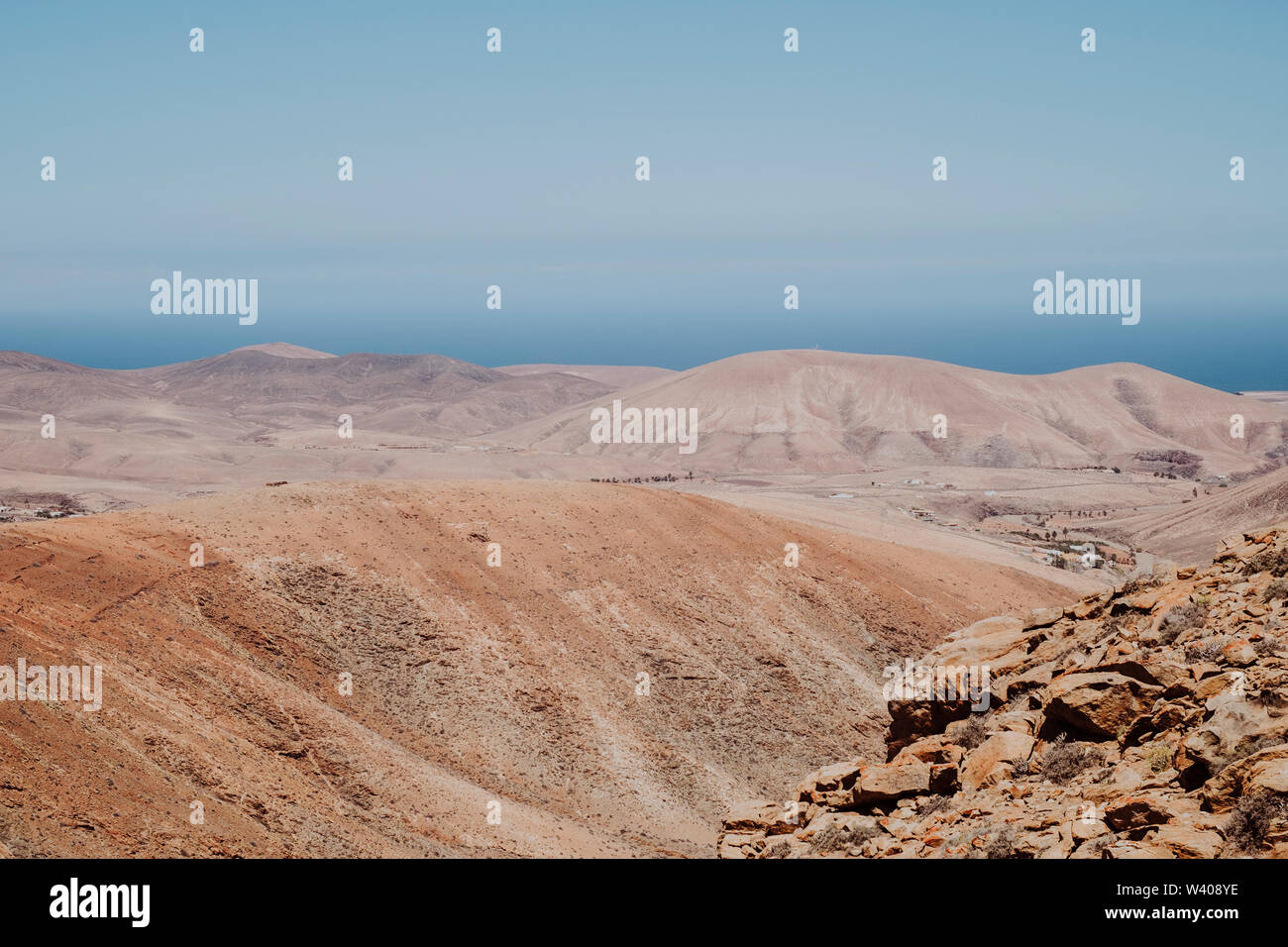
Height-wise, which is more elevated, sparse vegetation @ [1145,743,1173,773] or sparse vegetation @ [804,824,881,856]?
sparse vegetation @ [1145,743,1173,773]

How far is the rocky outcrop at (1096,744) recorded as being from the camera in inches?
358

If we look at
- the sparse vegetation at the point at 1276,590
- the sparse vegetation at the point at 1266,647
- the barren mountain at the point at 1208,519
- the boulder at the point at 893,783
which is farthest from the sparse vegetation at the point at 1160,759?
the barren mountain at the point at 1208,519

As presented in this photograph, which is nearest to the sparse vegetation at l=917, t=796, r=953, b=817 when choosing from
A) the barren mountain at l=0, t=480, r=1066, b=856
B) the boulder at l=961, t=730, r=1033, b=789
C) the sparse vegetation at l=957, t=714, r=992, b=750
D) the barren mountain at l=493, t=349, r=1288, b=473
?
the boulder at l=961, t=730, r=1033, b=789

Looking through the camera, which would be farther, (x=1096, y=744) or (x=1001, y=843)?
(x=1096, y=744)

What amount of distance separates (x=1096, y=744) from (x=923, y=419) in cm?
11325

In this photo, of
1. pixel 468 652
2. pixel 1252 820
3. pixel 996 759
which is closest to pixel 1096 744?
pixel 996 759

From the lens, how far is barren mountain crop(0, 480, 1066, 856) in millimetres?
18281

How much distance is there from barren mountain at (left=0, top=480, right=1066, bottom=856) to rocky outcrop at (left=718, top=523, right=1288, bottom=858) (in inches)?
343

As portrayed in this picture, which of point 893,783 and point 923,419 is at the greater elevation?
point 893,783

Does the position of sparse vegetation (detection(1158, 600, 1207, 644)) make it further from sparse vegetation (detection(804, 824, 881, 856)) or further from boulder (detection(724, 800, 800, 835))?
boulder (detection(724, 800, 800, 835))

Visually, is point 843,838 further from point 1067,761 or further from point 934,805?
point 1067,761

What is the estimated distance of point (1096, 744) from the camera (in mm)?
11805
